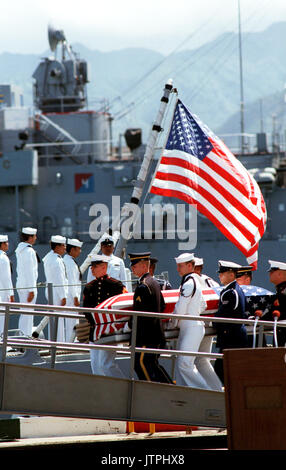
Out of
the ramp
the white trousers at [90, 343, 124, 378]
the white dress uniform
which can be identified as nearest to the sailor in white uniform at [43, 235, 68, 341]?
the white dress uniform

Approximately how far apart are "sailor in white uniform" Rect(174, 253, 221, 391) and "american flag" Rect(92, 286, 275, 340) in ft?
0.79

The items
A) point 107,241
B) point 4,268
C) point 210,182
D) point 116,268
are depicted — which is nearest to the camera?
point 210,182

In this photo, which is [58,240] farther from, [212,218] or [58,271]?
[212,218]

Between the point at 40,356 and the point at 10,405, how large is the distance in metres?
3.34

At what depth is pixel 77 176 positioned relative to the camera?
18750mm

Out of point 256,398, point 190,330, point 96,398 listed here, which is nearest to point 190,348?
point 190,330

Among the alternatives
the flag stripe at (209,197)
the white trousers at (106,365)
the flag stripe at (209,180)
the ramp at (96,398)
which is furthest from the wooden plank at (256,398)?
the flag stripe at (209,180)

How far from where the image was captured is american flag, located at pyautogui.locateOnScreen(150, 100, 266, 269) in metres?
8.52

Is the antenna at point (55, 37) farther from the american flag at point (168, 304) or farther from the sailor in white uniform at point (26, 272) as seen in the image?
the american flag at point (168, 304)

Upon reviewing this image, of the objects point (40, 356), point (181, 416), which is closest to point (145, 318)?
point (181, 416)

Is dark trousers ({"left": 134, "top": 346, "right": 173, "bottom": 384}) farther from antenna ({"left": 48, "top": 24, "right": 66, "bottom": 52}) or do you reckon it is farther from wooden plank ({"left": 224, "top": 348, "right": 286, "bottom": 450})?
antenna ({"left": 48, "top": 24, "right": 66, "bottom": 52})

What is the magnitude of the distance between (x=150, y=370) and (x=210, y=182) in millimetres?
2773

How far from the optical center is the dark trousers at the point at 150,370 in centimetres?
660

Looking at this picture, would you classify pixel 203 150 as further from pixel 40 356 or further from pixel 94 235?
pixel 94 235
